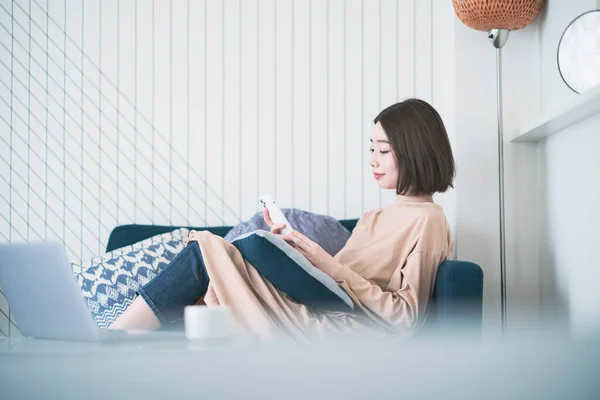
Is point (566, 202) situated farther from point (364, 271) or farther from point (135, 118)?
point (135, 118)

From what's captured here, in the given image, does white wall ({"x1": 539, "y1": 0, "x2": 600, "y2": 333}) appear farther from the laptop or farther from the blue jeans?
the laptop

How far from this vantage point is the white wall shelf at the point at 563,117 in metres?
2.03

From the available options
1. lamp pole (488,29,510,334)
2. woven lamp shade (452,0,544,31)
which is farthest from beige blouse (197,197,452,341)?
woven lamp shade (452,0,544,31)

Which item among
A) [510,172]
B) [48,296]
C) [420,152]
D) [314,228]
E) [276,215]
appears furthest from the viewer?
[510,172]

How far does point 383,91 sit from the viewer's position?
3.38 metres

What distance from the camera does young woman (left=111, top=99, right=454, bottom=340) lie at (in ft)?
6.76

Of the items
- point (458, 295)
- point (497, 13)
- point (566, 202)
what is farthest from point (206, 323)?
point (497, 13)

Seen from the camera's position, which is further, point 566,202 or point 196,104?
point 196,104

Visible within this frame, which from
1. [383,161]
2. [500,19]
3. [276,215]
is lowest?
[276,215]

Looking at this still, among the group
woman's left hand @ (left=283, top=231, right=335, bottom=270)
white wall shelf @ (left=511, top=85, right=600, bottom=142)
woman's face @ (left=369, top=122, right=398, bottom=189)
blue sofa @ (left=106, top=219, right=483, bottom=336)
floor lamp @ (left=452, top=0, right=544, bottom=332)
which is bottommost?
blue sofa @ (left=106, top=219, right=483, bottom=336)

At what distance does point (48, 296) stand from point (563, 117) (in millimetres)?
1752

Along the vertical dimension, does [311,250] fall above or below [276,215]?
below

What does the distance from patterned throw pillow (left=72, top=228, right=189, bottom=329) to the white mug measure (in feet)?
4.81

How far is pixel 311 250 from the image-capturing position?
6.99ft
